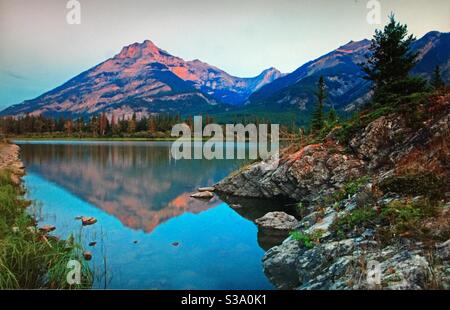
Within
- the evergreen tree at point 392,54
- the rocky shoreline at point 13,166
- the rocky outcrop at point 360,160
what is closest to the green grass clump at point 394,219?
the rocky outcrop at point 360,160

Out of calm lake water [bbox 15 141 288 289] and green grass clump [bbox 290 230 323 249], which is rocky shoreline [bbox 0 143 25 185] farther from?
green grass clump [bbox 290 230 323 249]

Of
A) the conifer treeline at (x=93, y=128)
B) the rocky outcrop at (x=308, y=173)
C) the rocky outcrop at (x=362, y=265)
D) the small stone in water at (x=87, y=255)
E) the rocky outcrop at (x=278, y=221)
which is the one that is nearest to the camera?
the rocky outcrop at (x=362, y=265)

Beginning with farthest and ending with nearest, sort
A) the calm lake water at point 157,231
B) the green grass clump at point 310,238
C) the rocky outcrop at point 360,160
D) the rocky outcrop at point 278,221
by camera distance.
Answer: the rocky outcrop at point 278,221
the rocky outcrop at point 360,160
the calm lake water at point 157,231
the green grass clump at point 310,238

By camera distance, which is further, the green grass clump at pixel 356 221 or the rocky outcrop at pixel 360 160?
the rocky outcrop at pixel 360 160

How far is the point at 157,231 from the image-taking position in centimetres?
1534

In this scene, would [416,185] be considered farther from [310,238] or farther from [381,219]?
[310,238]

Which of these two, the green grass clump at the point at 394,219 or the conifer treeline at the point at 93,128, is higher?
the conifer treeline at the point at 93,128

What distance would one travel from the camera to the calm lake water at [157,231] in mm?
9805

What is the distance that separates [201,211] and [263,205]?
13.3 ft

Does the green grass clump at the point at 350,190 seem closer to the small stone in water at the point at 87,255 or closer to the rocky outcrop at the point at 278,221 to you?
the rocky outcrop at the point at 278,221

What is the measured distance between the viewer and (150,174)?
1411 inches

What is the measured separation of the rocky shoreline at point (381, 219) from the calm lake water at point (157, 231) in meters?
1.70

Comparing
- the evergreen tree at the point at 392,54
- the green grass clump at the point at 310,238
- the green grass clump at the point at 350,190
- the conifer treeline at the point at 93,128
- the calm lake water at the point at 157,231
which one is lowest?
the calm lake water at the point at 157,231

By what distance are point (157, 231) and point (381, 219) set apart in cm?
1054
